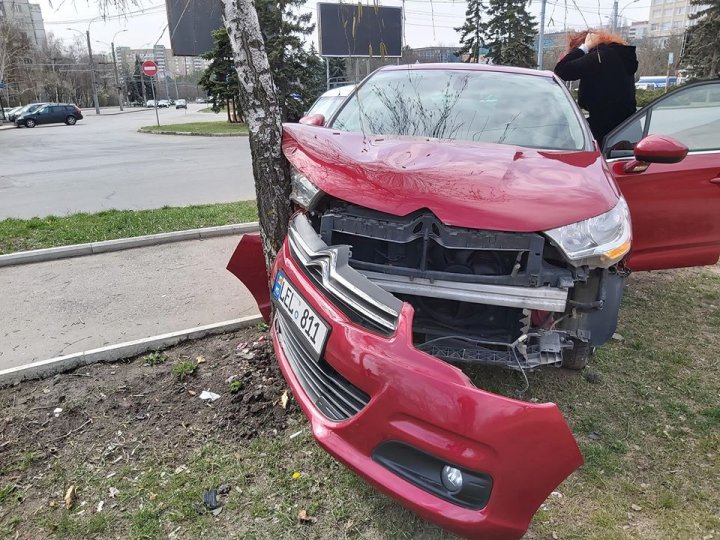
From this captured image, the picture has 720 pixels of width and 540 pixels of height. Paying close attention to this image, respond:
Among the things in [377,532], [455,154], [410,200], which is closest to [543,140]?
[455,154]

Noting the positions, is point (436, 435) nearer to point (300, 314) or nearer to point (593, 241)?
point (300, 314)

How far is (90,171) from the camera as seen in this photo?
12.2 metres

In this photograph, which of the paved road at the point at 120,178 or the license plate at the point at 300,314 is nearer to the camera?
the license plate at the point at 300,314

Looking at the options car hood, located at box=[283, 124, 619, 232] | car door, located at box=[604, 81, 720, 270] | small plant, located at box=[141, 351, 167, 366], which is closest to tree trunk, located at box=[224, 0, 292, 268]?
car hood, located at box=[283, 124, 619, 232]

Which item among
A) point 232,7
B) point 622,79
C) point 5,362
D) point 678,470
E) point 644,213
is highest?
point 232,7

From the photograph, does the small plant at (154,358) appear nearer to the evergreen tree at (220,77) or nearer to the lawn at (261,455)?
the lawn at (261,455)

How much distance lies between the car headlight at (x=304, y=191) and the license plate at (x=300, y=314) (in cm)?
37

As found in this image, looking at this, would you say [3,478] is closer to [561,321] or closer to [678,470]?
[561,321]

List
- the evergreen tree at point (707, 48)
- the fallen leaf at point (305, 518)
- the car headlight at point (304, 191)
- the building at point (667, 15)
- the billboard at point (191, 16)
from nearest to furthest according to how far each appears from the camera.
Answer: the fallen leaf at point (305, 518) → the car headlight at point (304, 191) → the building at point (667, 15) → the billboard at point (191, 16) → the evergreen tree at point (707, 48)

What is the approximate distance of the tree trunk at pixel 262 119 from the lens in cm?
298

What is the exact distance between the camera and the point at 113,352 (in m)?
3.34

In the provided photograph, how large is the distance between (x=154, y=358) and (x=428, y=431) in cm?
223

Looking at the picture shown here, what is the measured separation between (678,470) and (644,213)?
2014mm

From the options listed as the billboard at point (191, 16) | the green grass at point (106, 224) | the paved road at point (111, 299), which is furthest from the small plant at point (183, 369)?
the green grass at point (106, 224)
